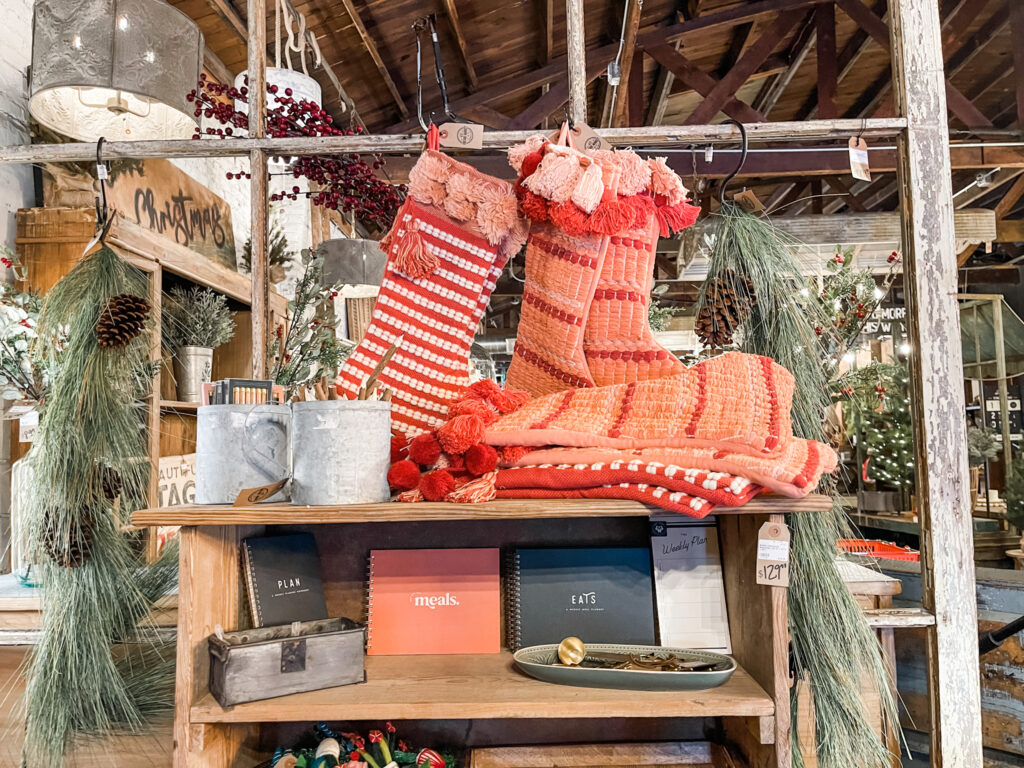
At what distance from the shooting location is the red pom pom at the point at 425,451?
1146mm

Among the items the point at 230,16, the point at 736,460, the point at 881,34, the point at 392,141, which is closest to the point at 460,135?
the point at 392,141

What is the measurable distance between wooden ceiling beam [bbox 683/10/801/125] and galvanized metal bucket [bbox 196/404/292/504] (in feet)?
11.7

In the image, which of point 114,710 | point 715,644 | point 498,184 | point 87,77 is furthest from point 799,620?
point 87,77

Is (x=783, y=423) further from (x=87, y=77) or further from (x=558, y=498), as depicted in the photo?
(x=87, y=77)

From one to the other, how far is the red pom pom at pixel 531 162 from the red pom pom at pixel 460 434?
1.67ft

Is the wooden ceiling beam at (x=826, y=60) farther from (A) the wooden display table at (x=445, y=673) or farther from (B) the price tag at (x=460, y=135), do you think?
(A) the wooden display table at (x=445, y=673)

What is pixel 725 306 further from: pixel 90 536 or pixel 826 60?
pixel 826 60

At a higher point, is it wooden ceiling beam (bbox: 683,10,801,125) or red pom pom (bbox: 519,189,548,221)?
wooden ceiling beam (bbox: 683,10,801,125)

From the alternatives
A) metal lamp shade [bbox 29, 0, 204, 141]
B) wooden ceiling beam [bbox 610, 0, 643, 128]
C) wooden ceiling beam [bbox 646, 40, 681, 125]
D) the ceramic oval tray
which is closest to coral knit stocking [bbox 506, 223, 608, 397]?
the ceramic oval tray

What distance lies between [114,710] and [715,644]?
1131 millimetres

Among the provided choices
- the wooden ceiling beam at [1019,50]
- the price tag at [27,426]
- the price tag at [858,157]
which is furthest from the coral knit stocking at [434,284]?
the wooden ceiling beam at [1019,50]

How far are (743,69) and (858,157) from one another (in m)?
3.05

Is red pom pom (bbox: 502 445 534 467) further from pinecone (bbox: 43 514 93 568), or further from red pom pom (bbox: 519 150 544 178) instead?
pinecone (bbox: 43 514 93 568)

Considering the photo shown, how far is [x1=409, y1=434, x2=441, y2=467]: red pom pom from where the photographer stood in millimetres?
1146
